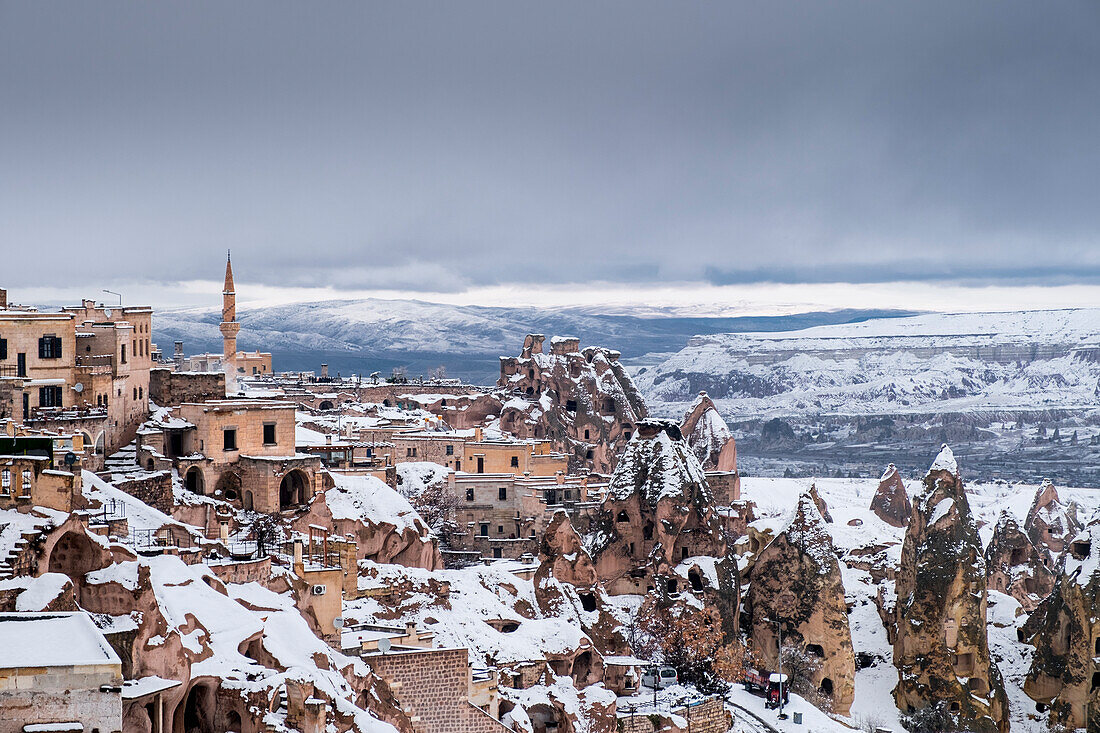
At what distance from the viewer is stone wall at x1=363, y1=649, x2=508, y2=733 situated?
54.2 m

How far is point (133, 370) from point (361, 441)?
21.9m

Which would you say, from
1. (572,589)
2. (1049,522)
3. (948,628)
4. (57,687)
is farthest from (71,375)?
(1049,522)

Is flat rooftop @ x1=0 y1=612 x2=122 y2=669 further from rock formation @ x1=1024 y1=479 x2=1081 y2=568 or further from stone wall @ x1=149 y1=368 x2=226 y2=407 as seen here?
rock formation @ x1=1024 y1=479 x2=1081 y2=568

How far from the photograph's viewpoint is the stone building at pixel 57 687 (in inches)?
1323

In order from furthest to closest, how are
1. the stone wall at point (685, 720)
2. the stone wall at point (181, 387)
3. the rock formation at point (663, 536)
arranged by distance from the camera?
the rock formation at point (663, 536) < the stone wall at point (181, 387) < the stone wall at point (685, 720)

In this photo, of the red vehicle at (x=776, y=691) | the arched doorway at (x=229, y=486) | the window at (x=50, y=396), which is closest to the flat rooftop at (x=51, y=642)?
the window at (x=50, y=396)

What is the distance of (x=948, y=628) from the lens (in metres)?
88.1

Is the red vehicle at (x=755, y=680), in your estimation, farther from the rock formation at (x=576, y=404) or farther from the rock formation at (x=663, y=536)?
the rock formation at (x=576, y=404)

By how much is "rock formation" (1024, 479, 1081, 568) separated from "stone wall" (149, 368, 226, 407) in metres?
70.4

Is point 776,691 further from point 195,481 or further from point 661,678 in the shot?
point 195,481

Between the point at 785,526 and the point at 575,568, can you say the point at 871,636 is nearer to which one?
the point at 785,526

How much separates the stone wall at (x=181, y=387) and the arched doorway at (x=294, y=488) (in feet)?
27.1

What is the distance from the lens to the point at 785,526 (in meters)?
90.2

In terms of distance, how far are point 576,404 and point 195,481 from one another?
6204 centimetres
